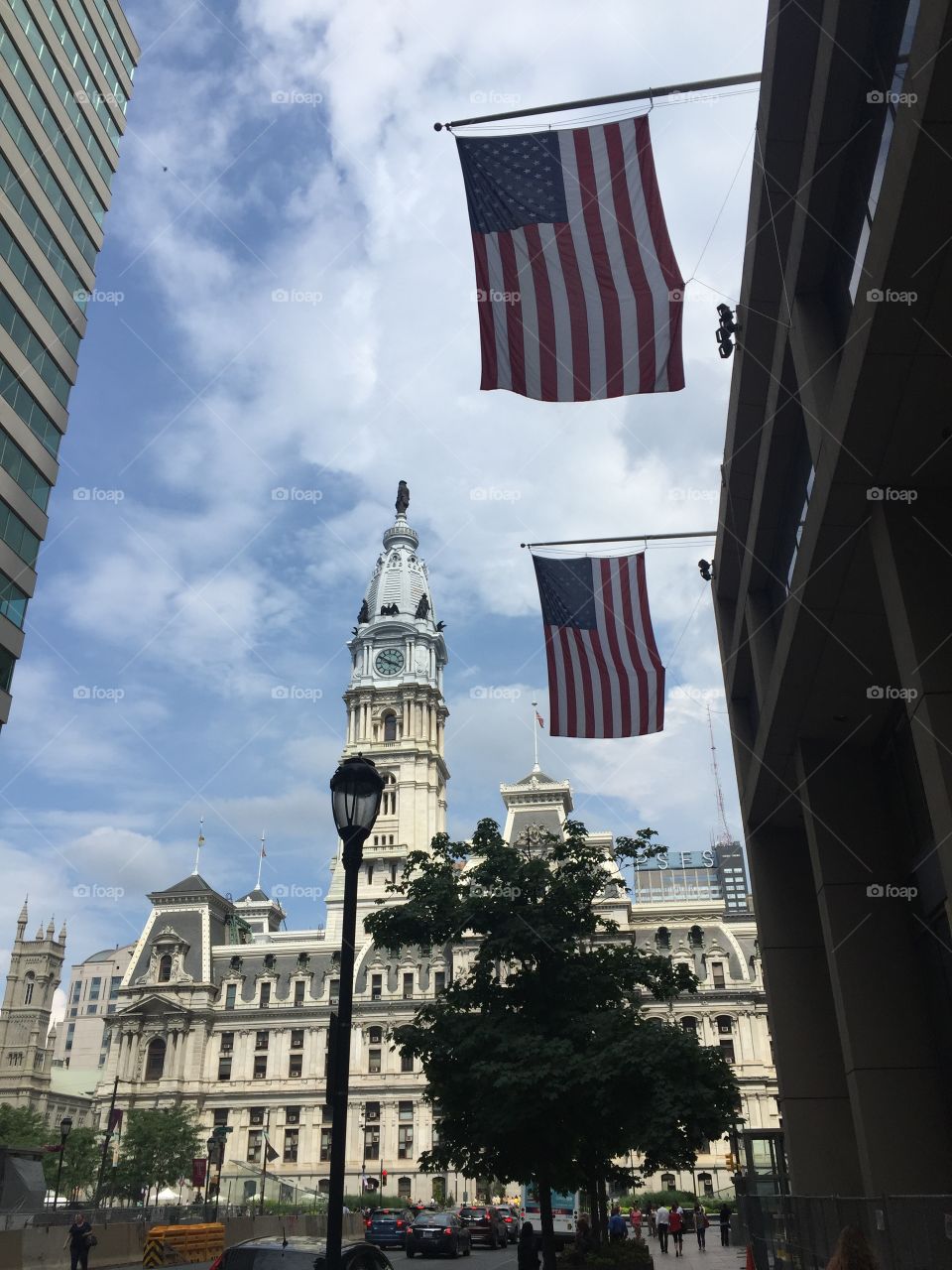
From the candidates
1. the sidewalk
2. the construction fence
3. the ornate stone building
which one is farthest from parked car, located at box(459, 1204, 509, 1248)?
the ornate stone building

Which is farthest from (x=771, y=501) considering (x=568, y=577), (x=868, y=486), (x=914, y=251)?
(x=914, y=251)

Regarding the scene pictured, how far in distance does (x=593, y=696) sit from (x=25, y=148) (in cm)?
2673

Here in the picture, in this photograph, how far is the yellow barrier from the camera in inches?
1167

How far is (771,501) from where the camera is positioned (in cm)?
1877

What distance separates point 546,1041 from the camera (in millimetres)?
21375

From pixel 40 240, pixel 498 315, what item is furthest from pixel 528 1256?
pixel 40 240

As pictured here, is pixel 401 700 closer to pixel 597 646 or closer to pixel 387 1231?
pixel 387 1231

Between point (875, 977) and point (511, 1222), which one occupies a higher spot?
point (875, 977)

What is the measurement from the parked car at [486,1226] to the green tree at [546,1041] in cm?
2293

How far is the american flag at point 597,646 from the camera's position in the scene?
801 inches

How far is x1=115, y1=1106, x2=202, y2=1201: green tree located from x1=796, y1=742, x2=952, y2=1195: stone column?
65783 millimetres

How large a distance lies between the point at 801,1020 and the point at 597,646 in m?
9.56

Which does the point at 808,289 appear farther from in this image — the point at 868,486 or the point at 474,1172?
the point at 474,1172

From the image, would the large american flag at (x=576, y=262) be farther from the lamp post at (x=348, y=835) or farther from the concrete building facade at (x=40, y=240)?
the concrete building facade at (x=40, y=240)
